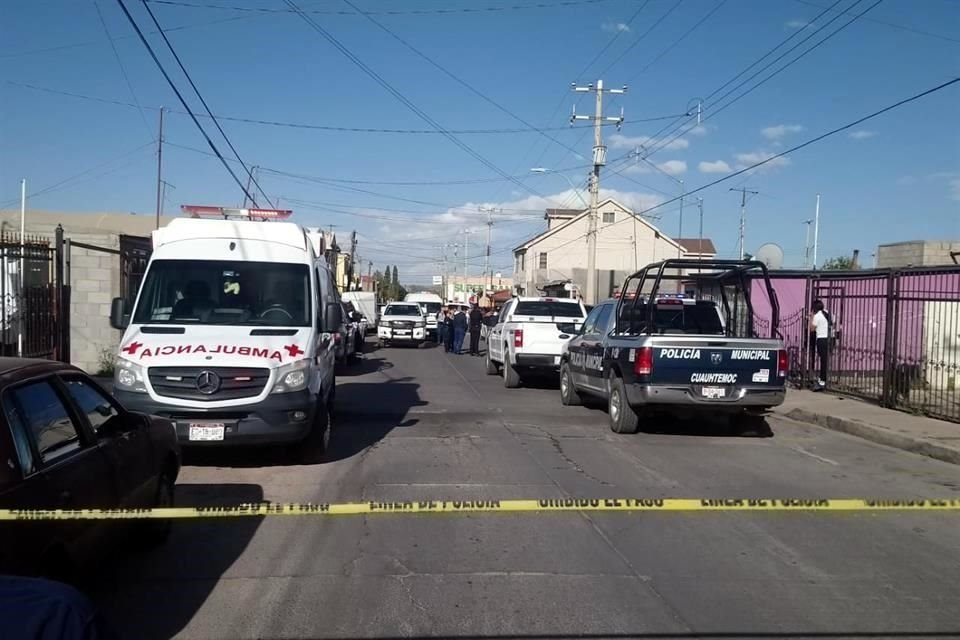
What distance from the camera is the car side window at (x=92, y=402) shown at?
204 inches

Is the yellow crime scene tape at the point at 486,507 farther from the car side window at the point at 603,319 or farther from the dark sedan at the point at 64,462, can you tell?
the car side window at the point at 603,319

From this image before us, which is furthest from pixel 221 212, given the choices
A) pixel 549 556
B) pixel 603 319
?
pixel 549 556

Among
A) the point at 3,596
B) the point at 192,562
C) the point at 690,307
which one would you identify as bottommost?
the point at 192,562

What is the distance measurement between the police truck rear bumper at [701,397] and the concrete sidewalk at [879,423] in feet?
5.54

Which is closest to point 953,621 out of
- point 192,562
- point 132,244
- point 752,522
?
point 752,522

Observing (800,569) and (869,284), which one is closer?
(800,569)

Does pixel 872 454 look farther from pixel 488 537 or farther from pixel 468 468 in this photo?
pixel 488 537

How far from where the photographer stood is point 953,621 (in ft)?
16.8

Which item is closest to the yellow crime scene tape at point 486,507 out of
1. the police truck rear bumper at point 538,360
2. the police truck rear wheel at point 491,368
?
the police truck rear bumper at point 538,360

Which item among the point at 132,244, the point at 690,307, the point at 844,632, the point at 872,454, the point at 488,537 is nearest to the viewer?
the point at 844,632

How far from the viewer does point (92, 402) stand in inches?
213

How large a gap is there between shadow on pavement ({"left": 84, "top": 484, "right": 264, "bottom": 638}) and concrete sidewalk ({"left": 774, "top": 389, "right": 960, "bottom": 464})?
27.5 ft

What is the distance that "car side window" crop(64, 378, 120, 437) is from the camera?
204 inches

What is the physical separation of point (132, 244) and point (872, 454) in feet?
47.9
